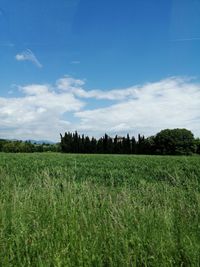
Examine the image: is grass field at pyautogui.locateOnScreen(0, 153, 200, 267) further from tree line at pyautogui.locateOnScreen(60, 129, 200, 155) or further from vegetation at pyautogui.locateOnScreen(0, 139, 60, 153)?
tree line at pyautogui.locateOnScreen(60, 129, 200, 155)

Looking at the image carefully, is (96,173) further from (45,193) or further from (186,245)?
(186,245)

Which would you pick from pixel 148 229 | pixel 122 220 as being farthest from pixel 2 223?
pixel 148 229

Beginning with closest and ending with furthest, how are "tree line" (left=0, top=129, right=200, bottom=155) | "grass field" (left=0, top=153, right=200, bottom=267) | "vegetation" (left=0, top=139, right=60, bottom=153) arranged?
"grass field" (left=0, top=153, right=200, bottom=267), "vegetation" (left=0, top=139, right=60, bottom=153), "tree line" (left=0, top=129, right=200, bottom=155)

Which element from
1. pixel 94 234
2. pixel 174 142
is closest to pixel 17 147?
pixel 174 142

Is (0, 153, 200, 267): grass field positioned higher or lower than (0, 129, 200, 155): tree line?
lower

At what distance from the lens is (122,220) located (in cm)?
400

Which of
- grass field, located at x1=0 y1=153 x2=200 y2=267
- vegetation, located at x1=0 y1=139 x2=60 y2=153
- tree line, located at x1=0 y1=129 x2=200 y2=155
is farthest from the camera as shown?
tree line, located at x1=0 y1=129 x2=200 y2=155

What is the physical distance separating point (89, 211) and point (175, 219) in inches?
39.4

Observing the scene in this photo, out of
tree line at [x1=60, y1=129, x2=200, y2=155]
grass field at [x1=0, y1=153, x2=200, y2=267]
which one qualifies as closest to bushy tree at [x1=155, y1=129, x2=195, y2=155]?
tree line at [x1=60, y1=129, x2=200, y2=155]

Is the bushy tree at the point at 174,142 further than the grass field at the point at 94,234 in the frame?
Yes

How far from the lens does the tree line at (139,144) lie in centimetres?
6838

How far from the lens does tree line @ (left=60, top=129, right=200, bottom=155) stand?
68.4 metres

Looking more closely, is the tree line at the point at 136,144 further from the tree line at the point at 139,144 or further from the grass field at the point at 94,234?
the grass field at the point at 94,234

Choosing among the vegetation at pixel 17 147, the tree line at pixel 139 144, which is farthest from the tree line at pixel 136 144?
the vegetation at pixel 17 147
